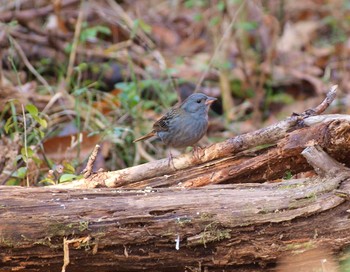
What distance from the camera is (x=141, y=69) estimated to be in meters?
7.15

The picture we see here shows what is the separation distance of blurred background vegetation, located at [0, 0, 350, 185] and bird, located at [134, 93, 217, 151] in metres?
0.31

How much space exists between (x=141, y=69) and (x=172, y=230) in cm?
404

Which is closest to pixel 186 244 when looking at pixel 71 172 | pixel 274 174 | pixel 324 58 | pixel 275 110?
pixel 274 174

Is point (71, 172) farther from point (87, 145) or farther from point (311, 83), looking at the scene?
point (311, 83)

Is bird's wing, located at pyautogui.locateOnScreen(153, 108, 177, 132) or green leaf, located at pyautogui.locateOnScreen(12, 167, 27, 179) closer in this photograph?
green leaf, located at pyautogui.locateOnScreen(12, 167, 27, 179)

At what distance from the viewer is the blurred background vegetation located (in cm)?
566

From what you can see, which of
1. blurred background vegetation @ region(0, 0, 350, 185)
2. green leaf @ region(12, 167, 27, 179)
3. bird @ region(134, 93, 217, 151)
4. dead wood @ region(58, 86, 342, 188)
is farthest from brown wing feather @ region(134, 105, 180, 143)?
dead wood @ region(58, 86, 342, 188)

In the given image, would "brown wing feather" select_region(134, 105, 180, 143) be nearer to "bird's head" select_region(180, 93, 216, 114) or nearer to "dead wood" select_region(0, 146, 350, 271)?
"bird's head" select_region(180, 93, 216, 114)

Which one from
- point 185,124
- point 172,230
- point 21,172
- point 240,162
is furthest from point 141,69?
point 172,230

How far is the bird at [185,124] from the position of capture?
490cm

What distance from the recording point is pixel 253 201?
336 centimetres

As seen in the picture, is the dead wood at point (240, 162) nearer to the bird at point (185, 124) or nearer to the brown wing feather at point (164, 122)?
the bird at point (185, 124)

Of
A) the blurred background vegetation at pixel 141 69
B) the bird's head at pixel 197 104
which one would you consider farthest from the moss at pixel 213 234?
the bird's head at pixel 197 104

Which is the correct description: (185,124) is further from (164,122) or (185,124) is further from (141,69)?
(141,69)
